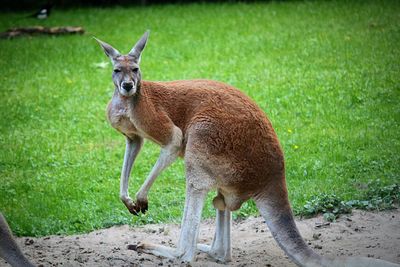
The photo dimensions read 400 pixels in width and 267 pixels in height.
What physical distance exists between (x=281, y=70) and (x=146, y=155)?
3.77 metres

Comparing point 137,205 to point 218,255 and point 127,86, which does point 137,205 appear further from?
point 127,86

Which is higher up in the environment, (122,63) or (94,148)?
(122,63)

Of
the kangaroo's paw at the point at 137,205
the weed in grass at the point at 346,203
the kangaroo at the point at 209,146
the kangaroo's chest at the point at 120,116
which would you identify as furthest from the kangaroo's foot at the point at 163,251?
the weed in grass at the point at 346,203

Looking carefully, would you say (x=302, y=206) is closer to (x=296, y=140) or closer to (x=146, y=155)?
(x=296, y=140)

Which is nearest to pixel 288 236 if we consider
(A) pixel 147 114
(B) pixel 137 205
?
(B) pixel 137 205

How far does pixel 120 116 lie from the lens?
6000 millimetres

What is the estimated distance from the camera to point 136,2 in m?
19.7

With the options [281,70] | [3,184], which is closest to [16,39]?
[281,70]

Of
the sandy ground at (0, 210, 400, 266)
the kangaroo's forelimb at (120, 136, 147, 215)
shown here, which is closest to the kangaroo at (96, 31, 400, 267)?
the kangaroo's forelimb at (120, 136, 147, 215)

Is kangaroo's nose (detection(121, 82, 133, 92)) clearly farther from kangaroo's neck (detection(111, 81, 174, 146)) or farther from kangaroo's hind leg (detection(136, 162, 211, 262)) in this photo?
kangaroo's hind leg (detection(136, 162, 211, 262))

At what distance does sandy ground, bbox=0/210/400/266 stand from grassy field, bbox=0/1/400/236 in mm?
356

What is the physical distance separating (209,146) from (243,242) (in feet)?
4.36

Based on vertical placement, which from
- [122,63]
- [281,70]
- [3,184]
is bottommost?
[3,184]

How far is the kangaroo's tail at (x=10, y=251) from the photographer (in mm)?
5242
